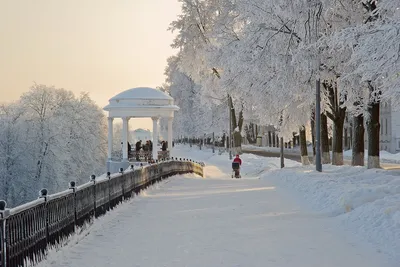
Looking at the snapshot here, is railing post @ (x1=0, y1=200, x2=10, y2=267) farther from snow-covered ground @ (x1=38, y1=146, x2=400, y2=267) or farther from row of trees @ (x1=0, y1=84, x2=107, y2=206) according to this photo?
row of trees @ (x1=0, y1=84, x2=107, y2=206)

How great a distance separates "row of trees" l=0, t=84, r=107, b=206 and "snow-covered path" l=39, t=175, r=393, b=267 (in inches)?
1486

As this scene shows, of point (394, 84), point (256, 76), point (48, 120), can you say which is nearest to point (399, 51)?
point (394, 84)

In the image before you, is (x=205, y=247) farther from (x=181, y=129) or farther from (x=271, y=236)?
(x=181, y=129)

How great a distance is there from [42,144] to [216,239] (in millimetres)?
45937

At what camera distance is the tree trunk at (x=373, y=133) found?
2183cm

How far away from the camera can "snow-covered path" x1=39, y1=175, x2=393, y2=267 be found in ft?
28.8

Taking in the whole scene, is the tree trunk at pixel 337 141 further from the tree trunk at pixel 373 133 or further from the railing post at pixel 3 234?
the railing post at pixel 3 234

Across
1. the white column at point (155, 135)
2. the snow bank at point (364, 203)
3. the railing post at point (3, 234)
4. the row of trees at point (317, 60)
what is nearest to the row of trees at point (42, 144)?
the white column at point (155, 135)

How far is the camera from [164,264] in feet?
28.4

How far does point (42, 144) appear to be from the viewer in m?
54.0

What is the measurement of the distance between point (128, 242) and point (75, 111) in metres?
53.9

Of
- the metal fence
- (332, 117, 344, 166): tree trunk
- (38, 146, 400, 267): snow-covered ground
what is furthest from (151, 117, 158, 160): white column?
the metal fence

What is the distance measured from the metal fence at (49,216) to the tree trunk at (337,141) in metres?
13.8

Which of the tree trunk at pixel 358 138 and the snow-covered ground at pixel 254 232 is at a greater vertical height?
the tree trunk at pixel 358 138
